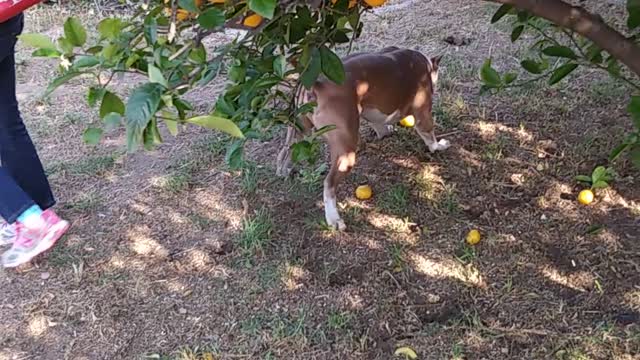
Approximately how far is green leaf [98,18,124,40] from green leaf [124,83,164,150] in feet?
0.62

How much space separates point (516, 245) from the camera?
3053 millimetres

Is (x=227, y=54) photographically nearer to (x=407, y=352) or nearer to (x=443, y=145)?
(x=407, y=352)

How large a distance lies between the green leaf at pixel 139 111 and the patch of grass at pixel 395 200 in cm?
231

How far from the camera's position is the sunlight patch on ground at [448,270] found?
2901 millimetres

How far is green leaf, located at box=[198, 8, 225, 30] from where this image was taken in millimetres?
1279

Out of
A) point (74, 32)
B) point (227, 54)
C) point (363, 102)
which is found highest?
point (74, 32)

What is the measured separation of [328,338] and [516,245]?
3.07ft

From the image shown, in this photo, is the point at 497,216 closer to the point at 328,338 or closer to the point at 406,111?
the point at 406,111

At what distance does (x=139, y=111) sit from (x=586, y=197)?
8.48ft

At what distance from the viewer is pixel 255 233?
3.23 meters

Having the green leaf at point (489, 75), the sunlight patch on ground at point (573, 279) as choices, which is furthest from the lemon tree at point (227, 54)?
the sunlight patch on ground at point (573, 279)

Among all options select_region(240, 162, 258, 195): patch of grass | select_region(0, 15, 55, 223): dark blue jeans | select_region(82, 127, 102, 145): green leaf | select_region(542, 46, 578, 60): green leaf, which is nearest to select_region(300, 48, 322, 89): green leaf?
select_region(82, 127, 102, 145): green leaf

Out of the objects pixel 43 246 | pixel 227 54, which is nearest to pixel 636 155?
pixel 227 54

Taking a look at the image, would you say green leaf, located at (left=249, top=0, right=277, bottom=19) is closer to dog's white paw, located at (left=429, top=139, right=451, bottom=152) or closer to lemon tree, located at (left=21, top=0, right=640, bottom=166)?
lemon tree, located at (left=21, top=0, right=640, bottom=166)
